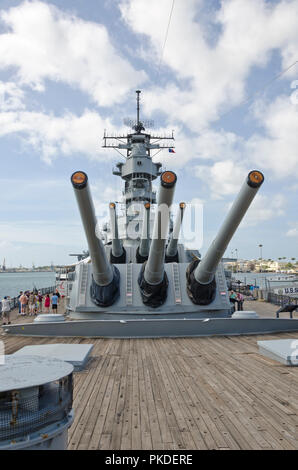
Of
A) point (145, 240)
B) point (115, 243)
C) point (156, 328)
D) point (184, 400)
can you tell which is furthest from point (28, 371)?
point (115, 243)

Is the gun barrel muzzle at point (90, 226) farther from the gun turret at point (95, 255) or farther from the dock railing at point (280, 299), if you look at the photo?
the dock railing at point (280, 299)

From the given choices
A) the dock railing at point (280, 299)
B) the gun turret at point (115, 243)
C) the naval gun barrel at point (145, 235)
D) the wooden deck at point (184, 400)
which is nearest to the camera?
the wooden deck at point (184, 400)

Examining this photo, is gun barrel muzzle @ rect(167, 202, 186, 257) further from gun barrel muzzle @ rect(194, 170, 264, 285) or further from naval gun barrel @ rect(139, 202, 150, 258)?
gun barrel muzzle @ rect(194, 170, 264, 285)

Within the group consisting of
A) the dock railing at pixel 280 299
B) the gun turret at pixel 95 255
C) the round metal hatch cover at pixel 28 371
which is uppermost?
the gun turret at pixel 95 255

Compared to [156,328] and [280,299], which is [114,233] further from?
[280,299]

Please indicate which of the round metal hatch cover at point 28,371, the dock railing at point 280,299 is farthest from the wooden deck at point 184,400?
the dock railing at point 280,299

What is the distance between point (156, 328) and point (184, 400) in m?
2.90

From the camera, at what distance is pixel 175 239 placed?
29.3 feet

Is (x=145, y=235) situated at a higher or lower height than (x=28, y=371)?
higher

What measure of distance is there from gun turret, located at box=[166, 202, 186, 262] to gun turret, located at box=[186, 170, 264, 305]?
1.76m

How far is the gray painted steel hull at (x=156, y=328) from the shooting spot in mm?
5727

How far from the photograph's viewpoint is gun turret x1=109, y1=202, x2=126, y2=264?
331 inches

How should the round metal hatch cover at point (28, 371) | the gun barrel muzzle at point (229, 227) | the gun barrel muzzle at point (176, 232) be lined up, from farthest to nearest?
the gun barrel muzzle at point (176, 232) < the gun barrel muzzle at point (229, 227) < the round metal hatch cover at point (28, 371)
